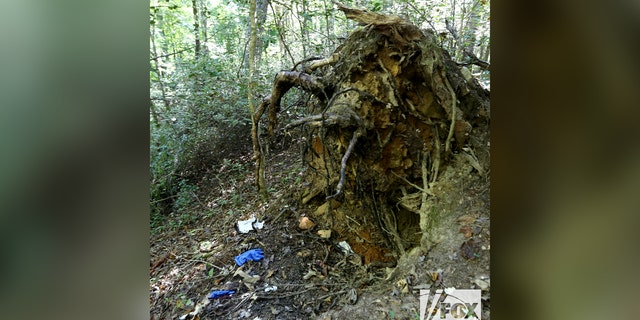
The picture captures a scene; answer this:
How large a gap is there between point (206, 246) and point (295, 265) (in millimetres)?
835

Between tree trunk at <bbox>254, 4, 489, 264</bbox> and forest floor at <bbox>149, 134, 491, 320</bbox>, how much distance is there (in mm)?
162

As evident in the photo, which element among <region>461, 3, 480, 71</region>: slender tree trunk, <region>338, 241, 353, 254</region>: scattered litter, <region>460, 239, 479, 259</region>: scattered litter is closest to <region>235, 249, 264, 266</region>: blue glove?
<region>338, 241, 353, 254</region>: scattered litter

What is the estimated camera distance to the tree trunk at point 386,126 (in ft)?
7.89

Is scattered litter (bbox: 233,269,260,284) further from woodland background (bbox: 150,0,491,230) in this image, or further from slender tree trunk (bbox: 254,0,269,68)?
slender tree trunk (bbox: 254,0,269,68)

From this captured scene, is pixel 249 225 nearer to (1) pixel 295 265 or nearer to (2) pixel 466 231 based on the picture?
(1) pixel 295 265

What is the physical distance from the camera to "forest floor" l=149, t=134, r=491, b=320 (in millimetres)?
1922

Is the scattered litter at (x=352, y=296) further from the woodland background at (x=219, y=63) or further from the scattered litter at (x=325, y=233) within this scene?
the woodland background at (x=219, y=63)

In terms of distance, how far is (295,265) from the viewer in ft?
8.23

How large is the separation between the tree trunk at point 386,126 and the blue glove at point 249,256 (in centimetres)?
58

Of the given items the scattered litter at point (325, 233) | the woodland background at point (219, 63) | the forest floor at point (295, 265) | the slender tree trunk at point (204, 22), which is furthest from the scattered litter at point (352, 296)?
the slender tree trunk at point (204, 22)

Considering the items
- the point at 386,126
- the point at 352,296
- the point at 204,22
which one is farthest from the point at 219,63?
the point at 352,296

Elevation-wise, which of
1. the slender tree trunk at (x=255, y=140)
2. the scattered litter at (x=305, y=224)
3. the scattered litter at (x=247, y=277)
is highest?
the slender tree trunk at (x=255, y=140)
